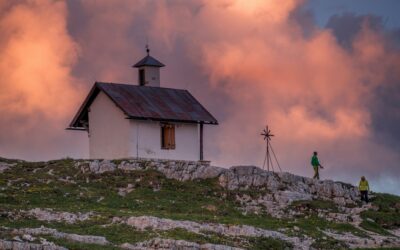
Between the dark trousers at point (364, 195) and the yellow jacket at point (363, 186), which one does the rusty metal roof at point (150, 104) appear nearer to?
the yellow jacket at point (363, 186)

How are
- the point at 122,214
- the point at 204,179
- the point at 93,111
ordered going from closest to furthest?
1. the point at 122,214
2. the point at 204,179
3. the point at 93,111

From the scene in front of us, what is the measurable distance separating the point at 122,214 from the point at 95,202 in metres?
5.78

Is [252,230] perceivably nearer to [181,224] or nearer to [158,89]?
[181,224]

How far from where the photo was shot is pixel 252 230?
5728cm

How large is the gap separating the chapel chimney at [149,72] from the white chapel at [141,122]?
151 centimetres

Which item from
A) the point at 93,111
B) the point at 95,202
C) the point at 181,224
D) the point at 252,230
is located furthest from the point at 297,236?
the point at 93,111

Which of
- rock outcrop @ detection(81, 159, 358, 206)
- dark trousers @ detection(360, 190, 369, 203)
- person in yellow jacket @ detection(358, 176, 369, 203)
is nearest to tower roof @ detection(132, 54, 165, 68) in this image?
rock outcrop @ detection(81, 159, 358, 206)

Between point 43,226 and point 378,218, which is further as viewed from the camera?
point 378,218

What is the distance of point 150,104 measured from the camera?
79000 mm

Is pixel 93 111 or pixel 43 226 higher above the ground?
pixel 93 111

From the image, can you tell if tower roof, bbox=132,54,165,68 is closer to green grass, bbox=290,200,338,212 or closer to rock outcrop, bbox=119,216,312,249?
green grass, bbox=290,200,338,212

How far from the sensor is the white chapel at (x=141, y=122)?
7700 centimetres

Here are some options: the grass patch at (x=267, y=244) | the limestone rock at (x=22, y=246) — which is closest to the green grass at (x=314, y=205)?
the grass patch at (x=267, y=244)

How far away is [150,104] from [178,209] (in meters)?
17.1
